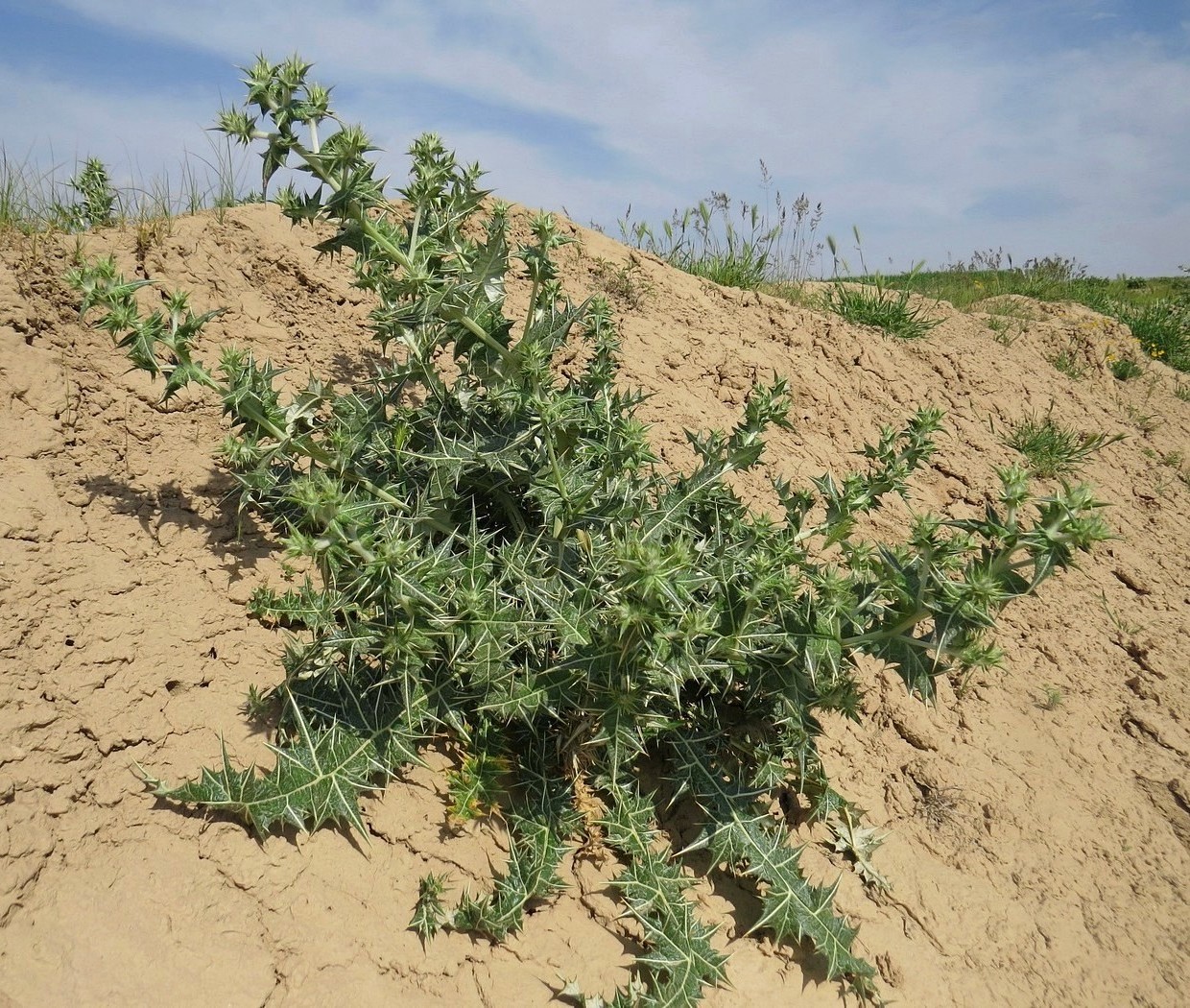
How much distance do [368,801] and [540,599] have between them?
750 mm

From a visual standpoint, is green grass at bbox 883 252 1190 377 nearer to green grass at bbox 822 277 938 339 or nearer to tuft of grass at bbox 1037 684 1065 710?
green grass at bbox 822 277 938 339

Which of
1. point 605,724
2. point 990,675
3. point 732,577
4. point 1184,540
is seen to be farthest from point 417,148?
point 1184,540

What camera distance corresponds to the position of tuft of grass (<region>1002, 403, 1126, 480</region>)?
16.0ft

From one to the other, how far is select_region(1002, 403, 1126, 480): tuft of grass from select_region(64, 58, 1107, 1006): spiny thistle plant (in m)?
2.90

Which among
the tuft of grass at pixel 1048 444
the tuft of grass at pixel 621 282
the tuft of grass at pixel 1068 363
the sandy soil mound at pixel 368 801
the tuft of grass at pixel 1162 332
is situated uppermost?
the tuft of grass at pixel 1162 332

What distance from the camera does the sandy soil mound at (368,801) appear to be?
1826mm

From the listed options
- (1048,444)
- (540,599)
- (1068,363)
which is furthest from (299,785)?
(1068,363)

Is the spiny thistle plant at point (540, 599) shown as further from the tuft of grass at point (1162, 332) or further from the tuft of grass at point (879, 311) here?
the tuft of grass at point (1162, 332)

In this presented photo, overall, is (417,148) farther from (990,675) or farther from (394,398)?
(990,675)

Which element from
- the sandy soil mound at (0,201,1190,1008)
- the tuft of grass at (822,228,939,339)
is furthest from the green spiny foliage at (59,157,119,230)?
the tuft of grass at (822,228,939,339)

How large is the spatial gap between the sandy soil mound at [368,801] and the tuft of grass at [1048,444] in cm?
75

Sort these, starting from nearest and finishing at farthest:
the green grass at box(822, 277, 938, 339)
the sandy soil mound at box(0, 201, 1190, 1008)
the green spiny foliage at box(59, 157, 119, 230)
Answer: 1. the sandy soil mound at box(0, 201, 1190, 1008)
2. the green spiny foliage at box(59, 157, 119, 230)
3. the green grass at box(822, 277, 938, 339)

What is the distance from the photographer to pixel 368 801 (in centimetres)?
220

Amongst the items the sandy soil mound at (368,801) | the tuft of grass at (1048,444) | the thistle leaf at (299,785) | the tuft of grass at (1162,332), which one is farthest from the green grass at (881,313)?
the thistle leaf at (299,785)
